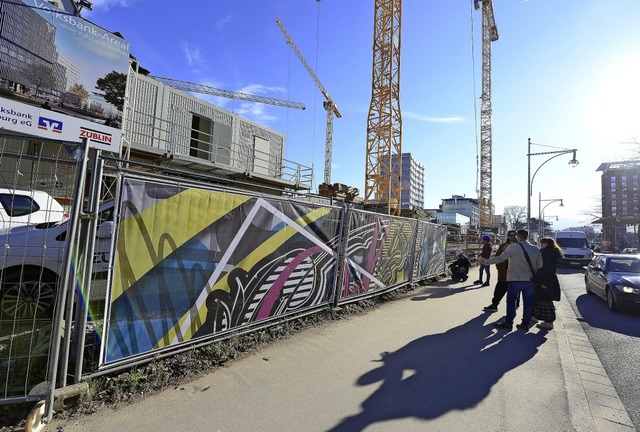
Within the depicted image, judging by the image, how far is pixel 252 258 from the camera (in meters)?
4.16

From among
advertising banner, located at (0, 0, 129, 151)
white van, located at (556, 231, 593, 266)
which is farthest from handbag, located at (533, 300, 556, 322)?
advertising banner, located at (0, 0, 129, 151)

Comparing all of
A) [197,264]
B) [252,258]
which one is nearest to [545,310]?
[252,258]

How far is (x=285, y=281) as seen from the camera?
4.74 meters

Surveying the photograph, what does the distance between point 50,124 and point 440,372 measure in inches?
665

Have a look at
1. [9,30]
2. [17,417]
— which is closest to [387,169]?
[9,30]

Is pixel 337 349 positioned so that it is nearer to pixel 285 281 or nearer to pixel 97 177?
pixel 285 281

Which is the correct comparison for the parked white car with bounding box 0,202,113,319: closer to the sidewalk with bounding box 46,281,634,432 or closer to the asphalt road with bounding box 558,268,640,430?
the sidewalk with bounding box 46,281,634,432

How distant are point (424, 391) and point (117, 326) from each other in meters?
3.10

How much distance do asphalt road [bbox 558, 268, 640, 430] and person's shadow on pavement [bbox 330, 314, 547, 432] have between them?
88 cm

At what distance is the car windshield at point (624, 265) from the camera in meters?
8.43

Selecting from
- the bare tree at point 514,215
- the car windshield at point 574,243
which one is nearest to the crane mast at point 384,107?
the car windshield at point 574,243

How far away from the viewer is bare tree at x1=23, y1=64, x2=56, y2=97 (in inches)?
519

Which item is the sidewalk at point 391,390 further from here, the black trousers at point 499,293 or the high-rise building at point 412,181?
the high-rise building at point 412,181

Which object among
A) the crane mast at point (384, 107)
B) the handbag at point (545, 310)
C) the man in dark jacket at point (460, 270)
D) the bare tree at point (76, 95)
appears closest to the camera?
the handbag at point (545, 310)
